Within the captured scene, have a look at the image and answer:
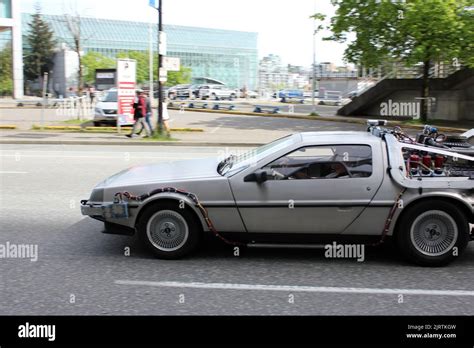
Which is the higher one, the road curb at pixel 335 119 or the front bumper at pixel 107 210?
the road curb at pixel 335 119

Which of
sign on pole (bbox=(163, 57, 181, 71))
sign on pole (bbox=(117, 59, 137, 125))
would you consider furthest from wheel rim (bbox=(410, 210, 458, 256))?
sign on pole (bbox=(117, 59, 137, 125))

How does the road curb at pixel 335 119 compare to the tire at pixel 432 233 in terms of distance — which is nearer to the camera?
the tire at pixel 432 233

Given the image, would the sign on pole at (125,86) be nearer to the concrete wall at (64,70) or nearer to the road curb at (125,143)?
the road curb at (125,143)

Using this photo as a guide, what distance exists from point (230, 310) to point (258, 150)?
2.47 metres

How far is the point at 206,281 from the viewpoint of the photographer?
5.09 meters

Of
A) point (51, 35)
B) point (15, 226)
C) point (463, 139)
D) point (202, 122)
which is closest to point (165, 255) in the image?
point (15, 226)

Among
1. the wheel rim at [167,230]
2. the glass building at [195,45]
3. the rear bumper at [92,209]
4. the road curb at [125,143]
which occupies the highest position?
the glass building at [195,45]

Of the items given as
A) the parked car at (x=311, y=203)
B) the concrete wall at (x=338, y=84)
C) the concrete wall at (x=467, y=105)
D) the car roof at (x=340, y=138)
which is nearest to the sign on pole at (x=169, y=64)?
the car roof at (x=340, y=138)

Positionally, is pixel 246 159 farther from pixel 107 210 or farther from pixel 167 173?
pixel 107 210

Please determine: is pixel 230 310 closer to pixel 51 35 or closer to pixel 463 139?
pixel 463 139

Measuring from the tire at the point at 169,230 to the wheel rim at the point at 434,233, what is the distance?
2223 mm

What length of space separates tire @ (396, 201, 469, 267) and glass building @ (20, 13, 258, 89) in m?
105

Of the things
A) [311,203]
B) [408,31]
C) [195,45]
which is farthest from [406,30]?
[195,45]

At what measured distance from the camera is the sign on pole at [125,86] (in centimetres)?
2014
